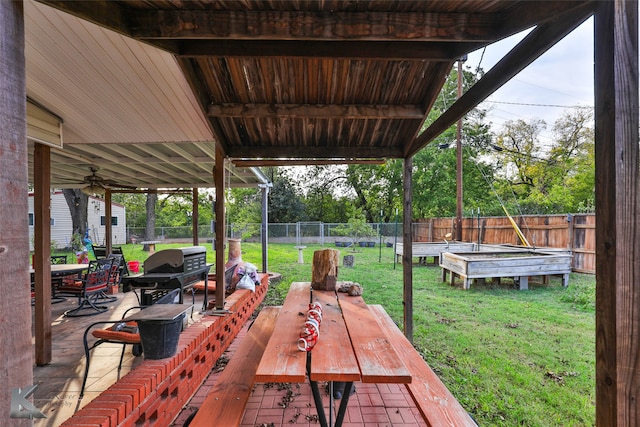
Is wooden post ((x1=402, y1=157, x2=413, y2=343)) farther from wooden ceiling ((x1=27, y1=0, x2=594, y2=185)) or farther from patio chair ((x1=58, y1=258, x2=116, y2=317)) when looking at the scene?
patio chair ((x1=58, y1=258, x2=116, y2=317))

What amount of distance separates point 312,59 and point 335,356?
6.33 ft

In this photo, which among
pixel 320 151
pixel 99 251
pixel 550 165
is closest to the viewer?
pixel 320 151

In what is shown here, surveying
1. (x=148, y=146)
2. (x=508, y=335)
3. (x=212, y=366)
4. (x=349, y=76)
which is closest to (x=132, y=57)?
(x=349, y=76)

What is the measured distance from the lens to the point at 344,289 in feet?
10.2

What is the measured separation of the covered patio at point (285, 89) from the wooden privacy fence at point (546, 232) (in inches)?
302

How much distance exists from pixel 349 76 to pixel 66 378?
3.54 metres

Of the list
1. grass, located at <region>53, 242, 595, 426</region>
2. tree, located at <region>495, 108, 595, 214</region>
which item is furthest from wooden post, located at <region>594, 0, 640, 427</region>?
tree, located at <region>495, 108, 595, 214</region>

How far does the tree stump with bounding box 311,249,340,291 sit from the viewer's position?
3127 mm

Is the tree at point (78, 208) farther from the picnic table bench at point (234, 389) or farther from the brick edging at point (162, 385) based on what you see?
the picnic table bench at point (234, 389)

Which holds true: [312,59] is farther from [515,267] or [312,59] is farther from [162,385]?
[515,267]

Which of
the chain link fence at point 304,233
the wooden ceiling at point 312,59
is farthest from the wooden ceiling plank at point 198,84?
the chain link fence at point 304,233

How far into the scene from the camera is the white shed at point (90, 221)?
54.9 ft

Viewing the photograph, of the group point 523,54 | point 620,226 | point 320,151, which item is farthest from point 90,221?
point 620,226

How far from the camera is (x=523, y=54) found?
1.46m
